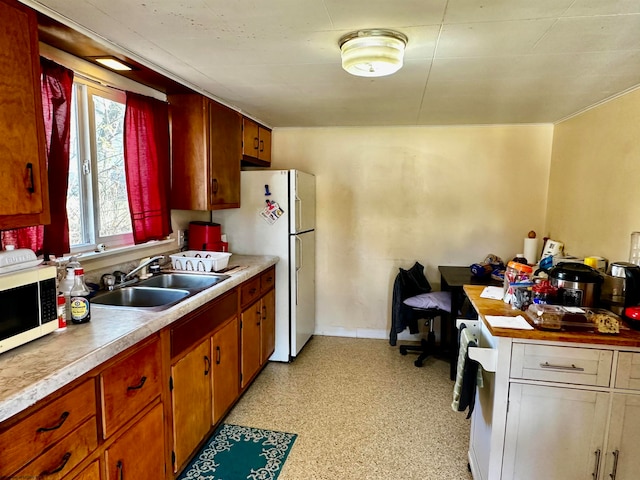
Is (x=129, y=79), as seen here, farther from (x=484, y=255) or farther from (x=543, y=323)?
(x=484, y=255)

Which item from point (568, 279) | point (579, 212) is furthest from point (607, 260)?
point (568, 279)

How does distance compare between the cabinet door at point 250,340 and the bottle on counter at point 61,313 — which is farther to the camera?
the cabinet door at point 250,340

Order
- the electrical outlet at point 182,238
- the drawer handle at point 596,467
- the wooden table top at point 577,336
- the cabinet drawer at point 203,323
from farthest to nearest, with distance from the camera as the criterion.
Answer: the electrical outlet at point 182,238
the cabinet drawer at point 203,323
the drawer handle at point 596,467
the wooden table top at point 577,336

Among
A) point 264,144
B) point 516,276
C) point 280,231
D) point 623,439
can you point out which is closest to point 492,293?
point 516,276

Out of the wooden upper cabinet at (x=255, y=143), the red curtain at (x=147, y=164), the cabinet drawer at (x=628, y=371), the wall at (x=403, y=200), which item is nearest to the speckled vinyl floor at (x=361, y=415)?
the wall at (x=403, y=200)

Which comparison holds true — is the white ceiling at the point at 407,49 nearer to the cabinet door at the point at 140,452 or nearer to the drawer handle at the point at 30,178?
the drawer handle at the point at 30,178

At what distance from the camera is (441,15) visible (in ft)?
4.98

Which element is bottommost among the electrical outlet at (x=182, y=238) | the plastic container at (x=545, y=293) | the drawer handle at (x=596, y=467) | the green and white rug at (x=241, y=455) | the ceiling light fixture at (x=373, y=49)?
the green and white rug at (x=241, y=455)

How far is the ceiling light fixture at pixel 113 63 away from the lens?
6.86ft

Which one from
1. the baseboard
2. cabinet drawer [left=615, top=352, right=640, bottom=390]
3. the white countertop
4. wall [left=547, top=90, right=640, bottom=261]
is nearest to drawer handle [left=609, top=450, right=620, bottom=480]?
cabinet drawer [left=615, top=352, right=640, bottom=390]

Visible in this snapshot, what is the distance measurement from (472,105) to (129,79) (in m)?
2.41

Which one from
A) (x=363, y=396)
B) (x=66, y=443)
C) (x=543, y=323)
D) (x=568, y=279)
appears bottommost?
A: (x=363, y=396)

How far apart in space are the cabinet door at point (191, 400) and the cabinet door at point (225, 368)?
91 mm

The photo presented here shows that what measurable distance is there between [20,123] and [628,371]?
2.51m
